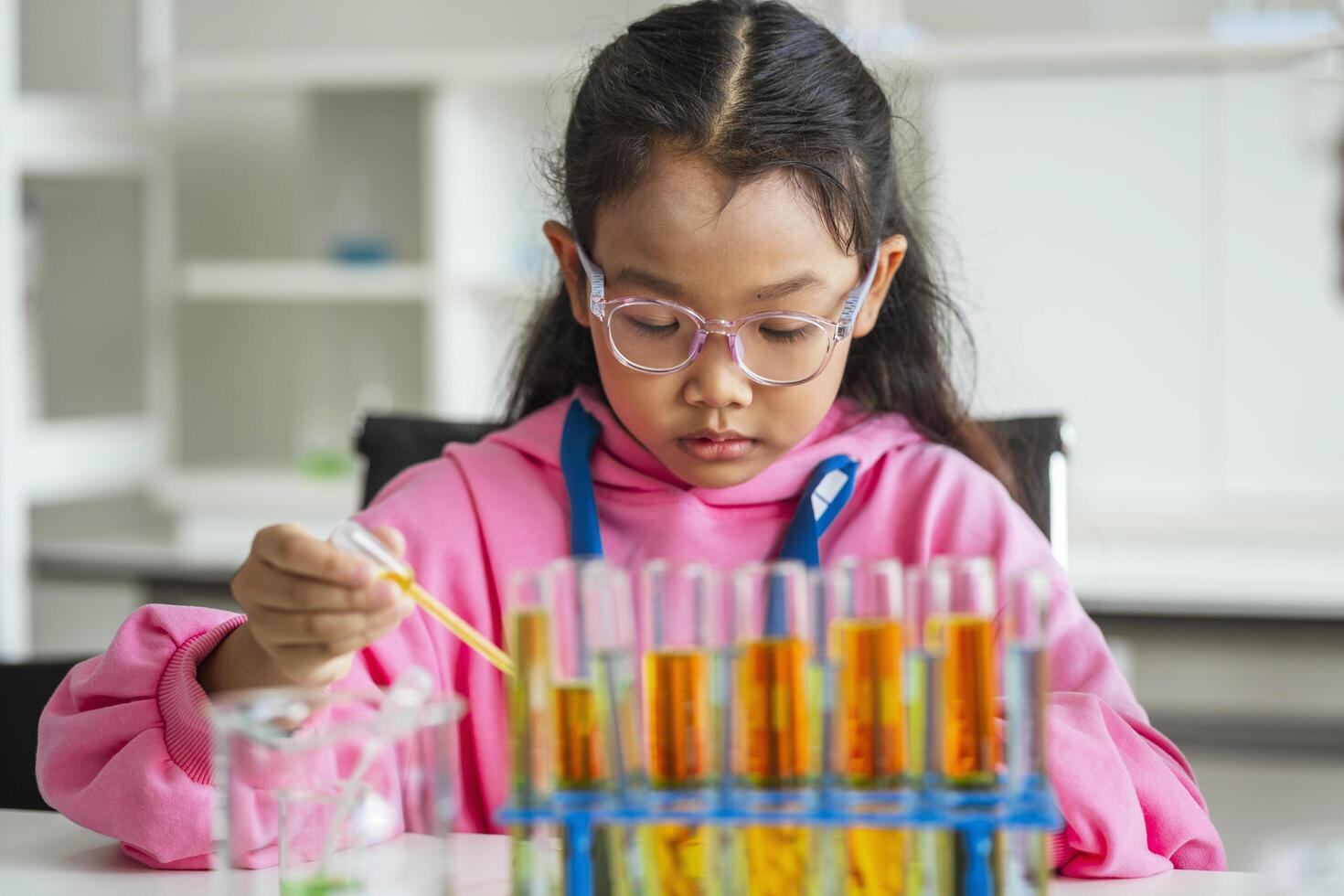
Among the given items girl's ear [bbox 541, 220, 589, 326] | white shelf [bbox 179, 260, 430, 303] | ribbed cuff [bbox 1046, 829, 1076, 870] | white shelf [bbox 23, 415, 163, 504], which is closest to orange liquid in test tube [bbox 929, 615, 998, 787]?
ribbed cuff [bbox 1046, 829, 1076, 870]

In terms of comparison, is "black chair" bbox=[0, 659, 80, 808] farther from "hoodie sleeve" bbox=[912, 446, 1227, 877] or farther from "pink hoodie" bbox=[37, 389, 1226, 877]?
"hoodie sleeve" bbox=[912, 446, 1227, 877]

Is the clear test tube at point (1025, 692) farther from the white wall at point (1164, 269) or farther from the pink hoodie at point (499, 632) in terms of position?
the white wall at point (1164, 269)

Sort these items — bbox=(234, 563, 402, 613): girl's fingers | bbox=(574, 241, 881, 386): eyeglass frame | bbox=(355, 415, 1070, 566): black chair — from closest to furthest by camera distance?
1. bbox=(234, 563, 402, 613): girl's fingers
2. bbox=(574, 241, 881, 386): eyeglass frame
3. bbox=(355, 415, 1070, 566): black chair

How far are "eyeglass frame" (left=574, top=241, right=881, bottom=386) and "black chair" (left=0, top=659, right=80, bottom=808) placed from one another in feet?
1.81

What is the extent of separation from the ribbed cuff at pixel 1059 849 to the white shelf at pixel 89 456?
256 centimetres

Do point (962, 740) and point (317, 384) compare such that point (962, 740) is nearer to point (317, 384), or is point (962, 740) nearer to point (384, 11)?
point (317, 384)

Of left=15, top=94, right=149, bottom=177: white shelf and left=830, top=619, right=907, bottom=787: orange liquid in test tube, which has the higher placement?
left=15, top=94, right=149, bottom=177: white shelf

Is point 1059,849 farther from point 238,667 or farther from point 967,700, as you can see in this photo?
point 238,667

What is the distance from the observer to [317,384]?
11.4 ft

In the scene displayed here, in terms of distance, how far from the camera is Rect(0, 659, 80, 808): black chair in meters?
1.25

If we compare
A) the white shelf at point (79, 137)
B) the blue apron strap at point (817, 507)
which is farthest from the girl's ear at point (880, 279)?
the white shelf at point (79, 137)

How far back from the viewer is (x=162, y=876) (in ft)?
2.93

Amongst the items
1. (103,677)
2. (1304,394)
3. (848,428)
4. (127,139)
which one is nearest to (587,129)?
(848,428)

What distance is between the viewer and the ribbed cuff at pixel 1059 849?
84 cm
